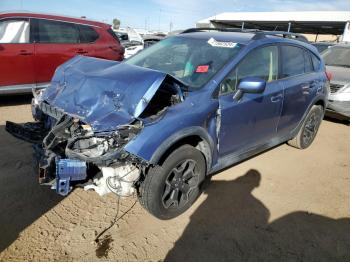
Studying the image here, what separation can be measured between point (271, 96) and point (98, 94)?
2148 mm

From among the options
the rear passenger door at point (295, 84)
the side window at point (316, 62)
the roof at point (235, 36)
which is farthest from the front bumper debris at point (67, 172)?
the side window at point (316, 62)

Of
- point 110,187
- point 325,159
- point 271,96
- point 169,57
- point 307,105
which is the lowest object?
point 325,159

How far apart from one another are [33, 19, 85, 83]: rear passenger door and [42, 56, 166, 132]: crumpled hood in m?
3.64

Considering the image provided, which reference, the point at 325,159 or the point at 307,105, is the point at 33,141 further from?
the point at 325,159

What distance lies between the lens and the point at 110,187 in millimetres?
3119

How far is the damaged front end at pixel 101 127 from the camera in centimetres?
288

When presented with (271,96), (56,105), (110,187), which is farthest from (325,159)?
(56,105)

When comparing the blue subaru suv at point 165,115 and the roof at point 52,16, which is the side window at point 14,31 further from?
the blue subaru suv at point 165,115

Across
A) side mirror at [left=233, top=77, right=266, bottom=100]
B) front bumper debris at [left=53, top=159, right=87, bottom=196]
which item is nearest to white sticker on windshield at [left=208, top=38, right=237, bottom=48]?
side mirror at [left=233, top=77, right=266, bottom=100]

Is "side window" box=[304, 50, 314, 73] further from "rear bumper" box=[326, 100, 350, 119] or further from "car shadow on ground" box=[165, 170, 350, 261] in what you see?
"rear bumper" box=[326, 100, 350, 119]

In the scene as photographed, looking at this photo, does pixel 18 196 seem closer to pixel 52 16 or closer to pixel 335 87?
pixel 52 16

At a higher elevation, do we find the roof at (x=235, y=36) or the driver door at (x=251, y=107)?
the roof at (x=235, y=36)

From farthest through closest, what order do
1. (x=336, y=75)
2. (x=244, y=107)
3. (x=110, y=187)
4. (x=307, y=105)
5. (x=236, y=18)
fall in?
(x=236, y=18), (x=336, y=75), (x=307, y=105), (x=244, y=107), (x=110, y=187)

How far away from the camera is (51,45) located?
23.8 ft
